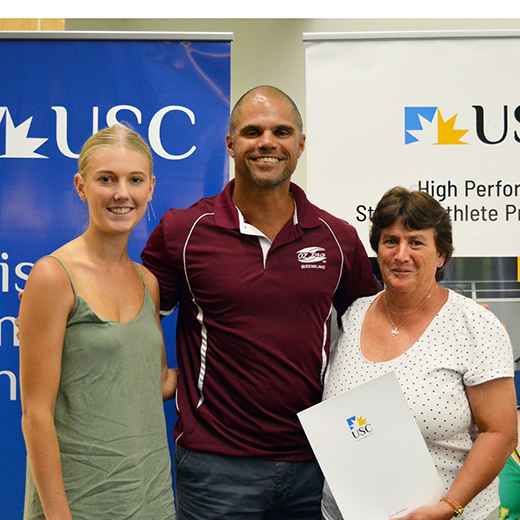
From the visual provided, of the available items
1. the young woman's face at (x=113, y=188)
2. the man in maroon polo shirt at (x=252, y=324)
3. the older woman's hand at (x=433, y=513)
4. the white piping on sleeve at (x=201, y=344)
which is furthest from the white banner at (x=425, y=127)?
the older woman's hand at (x=433, y=513)

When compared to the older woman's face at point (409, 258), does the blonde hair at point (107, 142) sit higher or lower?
higher

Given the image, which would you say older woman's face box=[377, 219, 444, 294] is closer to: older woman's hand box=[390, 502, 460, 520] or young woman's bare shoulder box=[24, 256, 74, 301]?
older woman's hand box=[390, 502, 460, 520]

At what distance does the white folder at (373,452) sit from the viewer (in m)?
1.62

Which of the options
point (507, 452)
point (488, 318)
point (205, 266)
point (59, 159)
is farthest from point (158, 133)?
point (507, 452)

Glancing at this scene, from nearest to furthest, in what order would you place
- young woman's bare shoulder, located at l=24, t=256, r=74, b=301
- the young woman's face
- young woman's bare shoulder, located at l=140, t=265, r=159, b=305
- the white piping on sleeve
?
young woman's bare shoulder, located at l=24, t=256, r=74, b=301 < the young woman's face < young woman's bare shoulder, located at l=140, t=265, r=159, b=305 < the white piping on sleeve

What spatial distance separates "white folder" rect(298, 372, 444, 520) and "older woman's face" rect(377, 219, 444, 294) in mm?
334

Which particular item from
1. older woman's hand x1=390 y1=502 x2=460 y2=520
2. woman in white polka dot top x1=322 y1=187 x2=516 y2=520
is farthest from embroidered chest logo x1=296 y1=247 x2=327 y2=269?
older woman's hand x1=390 y1=502 x2=460 y2=520

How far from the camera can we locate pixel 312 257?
1.94 m

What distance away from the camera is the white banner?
2.59 meters

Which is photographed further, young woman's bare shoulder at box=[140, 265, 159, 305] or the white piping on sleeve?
the white piping on sleeve

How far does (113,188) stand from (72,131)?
1.13 metres

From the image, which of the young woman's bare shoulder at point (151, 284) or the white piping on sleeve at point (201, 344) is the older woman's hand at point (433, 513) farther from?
the young woman's bare shoulder at point (151, 284)

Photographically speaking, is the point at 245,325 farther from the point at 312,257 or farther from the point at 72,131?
the point at 72,131

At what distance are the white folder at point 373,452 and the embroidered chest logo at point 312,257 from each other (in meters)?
0.46
